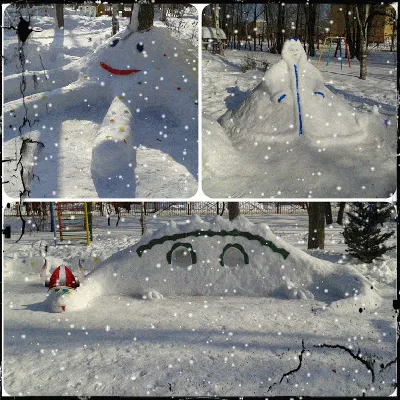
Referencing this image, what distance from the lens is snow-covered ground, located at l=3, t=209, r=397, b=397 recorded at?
2.95 meters

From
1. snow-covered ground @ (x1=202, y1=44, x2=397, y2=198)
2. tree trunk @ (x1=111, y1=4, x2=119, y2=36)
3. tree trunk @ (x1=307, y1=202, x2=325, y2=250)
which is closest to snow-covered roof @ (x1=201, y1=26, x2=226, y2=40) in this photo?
snow-covered ground @ (x1=202, y1=44, x2=397, y2=198)

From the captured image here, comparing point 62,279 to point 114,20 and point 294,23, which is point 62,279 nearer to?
point 114,20

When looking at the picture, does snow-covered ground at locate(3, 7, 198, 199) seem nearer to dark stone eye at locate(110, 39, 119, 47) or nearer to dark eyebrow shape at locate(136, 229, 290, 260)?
dark stone eye at locate(110, 39, 119, 47)

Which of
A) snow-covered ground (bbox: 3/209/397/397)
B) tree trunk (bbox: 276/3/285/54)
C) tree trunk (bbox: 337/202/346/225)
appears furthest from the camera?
tree trunk (bbox: 337/202/346/225)

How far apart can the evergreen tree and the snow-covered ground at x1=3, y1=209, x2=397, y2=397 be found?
0.13 metres

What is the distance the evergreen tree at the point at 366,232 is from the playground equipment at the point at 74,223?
2.24 metres

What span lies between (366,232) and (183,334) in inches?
71.7

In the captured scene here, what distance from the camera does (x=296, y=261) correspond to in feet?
14.5

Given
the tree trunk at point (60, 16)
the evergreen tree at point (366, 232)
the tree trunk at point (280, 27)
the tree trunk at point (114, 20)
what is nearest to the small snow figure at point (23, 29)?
the tree trunk at point (60, 16)

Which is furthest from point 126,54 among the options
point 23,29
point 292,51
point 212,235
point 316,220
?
point 316,220

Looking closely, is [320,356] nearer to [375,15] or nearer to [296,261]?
[296,261]

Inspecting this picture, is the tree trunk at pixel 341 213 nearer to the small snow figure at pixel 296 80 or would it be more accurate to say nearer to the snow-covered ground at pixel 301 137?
the snow-covered ground at pixel 301 137

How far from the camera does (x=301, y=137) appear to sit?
393cm

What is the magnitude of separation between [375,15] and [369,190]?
149cm
